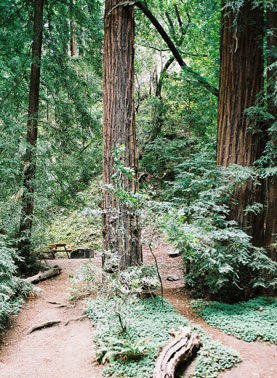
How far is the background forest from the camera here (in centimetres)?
497

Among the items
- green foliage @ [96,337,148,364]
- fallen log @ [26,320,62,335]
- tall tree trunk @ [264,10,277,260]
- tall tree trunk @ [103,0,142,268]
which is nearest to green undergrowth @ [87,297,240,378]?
green foliage @ [96,337,148,364]

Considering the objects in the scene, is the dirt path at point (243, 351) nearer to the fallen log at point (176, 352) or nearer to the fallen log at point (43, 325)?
the fallen log at point (176, 352)

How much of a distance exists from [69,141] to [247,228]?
5.32 meters

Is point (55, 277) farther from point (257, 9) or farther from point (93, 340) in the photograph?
point (257, 9)

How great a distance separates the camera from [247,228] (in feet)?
17.9

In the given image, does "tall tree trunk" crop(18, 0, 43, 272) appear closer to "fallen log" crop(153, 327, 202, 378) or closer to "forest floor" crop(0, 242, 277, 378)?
"forest floor" crop(0, 242, 277, 378)

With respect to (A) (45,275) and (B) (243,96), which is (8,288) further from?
(B) (243,96)

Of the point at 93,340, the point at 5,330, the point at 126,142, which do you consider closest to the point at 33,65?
the point at 126,142

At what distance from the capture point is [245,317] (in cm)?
452

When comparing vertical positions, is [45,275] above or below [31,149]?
below

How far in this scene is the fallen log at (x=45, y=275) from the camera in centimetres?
710

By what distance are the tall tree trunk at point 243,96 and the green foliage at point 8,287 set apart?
4274mm

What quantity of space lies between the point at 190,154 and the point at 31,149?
13.2 feet

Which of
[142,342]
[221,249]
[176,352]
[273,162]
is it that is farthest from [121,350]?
[273,162]
